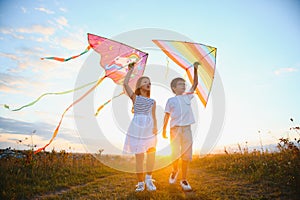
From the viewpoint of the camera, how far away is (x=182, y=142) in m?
4.72

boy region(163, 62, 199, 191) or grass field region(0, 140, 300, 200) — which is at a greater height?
boy region(163, 62, 199, 191)

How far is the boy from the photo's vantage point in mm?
4664

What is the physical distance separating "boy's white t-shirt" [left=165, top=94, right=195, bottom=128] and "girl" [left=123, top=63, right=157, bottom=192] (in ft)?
1.55

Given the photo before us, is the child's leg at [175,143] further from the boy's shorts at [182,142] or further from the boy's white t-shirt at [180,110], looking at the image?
the boy's white t-shirt at [180,110]

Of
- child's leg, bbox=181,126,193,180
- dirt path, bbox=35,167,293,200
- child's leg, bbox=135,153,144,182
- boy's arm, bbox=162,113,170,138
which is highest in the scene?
boy's arm, bbox=162,113,170,138

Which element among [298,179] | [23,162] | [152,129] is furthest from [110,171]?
[298,179]

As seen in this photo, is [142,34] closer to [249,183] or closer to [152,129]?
[152,129]

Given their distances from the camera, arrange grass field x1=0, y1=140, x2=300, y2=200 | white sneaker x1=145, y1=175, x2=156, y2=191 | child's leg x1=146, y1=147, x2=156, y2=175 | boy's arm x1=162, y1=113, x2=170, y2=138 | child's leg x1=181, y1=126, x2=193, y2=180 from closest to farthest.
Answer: grass field x1=0, y1=140, x2=300, y2=200, white sneaker x1=145, y1=175, x2=156, y2=191, child's leg x1=146, y1=147, x2=156, y2=175, child's leg x1=181, y1=126, x2=193, y2=180, boy's arm x1=162, y1=113, x2=170, y2=138

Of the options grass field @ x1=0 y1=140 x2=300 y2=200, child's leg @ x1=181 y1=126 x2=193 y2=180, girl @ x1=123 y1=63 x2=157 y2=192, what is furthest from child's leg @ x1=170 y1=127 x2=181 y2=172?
grass field @ x1=0 y1=140 x2=300 y2=200

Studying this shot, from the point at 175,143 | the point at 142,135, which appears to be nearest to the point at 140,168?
the point at 142,135

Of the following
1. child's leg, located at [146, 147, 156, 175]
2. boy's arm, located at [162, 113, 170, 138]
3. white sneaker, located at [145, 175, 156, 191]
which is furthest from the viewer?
boy's arm, located at [162, 113, 170, 138]

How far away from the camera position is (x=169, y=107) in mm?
5051

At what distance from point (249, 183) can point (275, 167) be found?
91cm

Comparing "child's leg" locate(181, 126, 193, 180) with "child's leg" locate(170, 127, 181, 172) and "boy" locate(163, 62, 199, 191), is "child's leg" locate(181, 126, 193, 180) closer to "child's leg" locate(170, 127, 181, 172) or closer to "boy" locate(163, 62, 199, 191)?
"boy" locate(163, 62, 199, 191)
